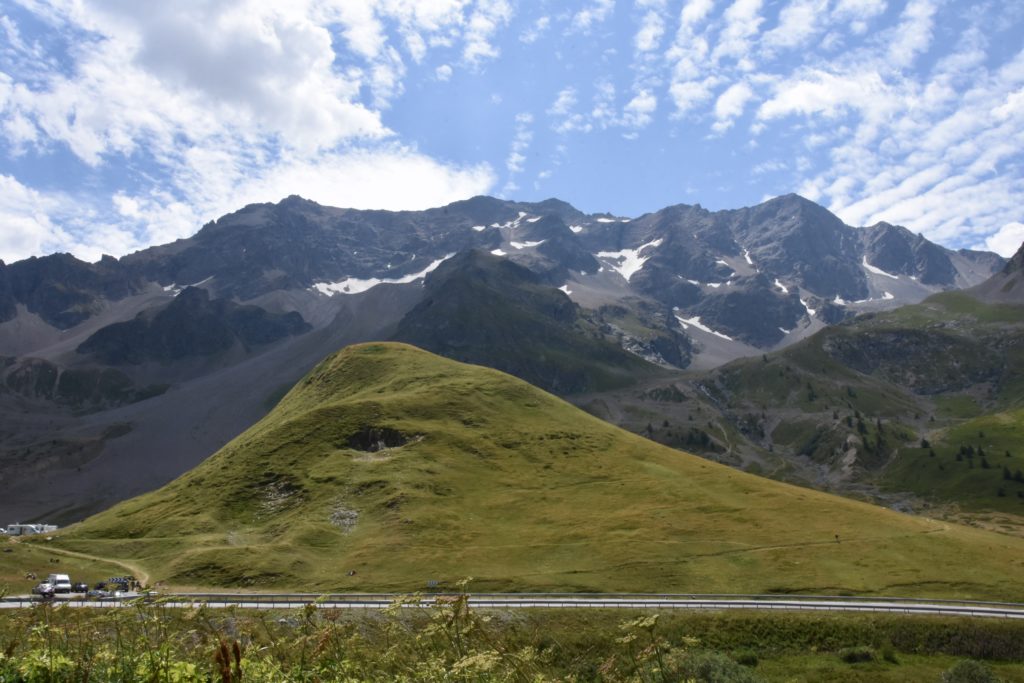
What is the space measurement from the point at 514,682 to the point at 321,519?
115 m

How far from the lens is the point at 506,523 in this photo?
126875 millimetres

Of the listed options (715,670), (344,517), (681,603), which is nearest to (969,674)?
(715,670)

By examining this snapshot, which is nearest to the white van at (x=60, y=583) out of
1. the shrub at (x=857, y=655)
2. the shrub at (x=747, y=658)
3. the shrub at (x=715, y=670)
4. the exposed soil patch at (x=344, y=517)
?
the exposed soil patch at (x=344, y=517)

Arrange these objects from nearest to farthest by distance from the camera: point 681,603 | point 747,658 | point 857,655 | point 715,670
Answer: point 715,670
point 857,655
point 747,658
point 681,603

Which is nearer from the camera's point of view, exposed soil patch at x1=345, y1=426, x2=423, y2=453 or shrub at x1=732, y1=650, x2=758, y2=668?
shrub at x1=732, y1=650, x2=758, y2=668

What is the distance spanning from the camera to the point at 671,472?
150250 mm

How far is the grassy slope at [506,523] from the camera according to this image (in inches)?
4006

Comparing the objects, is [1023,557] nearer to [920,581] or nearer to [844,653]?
[920,581]

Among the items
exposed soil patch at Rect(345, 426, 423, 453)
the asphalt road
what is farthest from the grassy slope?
the asphalt road

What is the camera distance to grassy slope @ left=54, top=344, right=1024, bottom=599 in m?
102

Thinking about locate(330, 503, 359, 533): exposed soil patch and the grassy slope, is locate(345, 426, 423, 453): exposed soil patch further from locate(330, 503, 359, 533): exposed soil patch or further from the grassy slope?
locate(330, 503, 359, 533): exposed soil patch

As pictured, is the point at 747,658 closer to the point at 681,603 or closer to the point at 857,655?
the point at 857,655

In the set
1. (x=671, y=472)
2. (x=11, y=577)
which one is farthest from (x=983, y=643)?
(x=11, y=577)

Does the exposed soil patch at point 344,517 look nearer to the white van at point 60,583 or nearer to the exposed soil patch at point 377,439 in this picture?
the exposed soil patch at point 377,439
